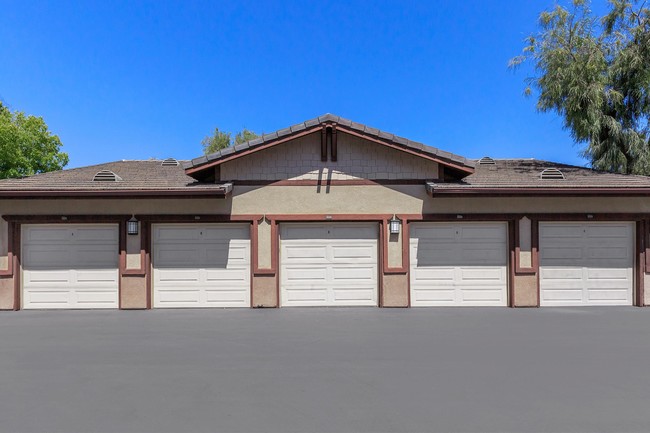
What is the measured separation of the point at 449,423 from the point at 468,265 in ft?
19.7

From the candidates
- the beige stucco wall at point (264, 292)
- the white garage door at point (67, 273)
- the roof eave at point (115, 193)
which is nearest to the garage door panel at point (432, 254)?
the beige stucco wall at point (264, 292)

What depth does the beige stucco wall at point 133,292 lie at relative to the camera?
8.65m

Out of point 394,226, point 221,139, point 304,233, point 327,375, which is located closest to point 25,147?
point 221,139

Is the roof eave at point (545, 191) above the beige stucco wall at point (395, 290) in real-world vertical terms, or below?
above

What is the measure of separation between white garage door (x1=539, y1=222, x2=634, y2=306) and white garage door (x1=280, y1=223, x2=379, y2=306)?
437cm

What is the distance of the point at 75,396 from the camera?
→ 3959 millimetres

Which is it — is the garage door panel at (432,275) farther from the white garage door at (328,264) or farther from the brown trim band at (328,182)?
the brown trim band at (328,182)

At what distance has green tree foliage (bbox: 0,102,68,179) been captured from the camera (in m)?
Result: 24.5

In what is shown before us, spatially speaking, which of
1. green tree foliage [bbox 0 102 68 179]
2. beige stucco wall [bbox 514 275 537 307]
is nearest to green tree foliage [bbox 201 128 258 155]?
green tree foliage [bbox 0 102 68 179]

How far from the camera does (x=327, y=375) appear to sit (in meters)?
4.52

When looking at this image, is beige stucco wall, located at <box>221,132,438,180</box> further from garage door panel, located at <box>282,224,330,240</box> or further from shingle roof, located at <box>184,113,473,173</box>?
garage door panel, located at <box>282,224,330,240</box>

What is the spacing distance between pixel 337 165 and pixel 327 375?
553 cm

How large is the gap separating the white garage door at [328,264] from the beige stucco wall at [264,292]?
222 mm

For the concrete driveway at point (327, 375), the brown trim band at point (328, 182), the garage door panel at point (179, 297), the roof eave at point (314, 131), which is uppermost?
the roof eave at point (314, 131)
